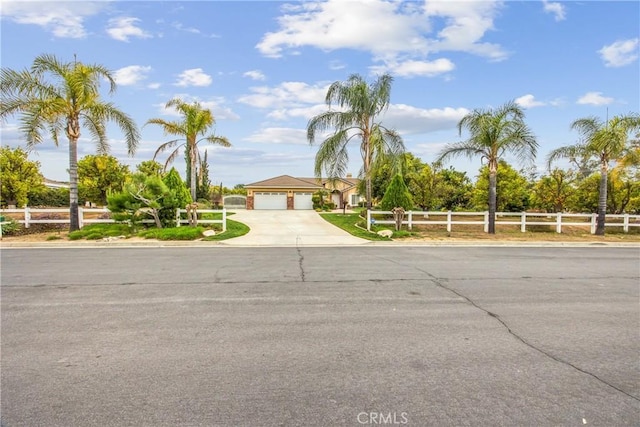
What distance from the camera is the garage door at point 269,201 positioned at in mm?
38656

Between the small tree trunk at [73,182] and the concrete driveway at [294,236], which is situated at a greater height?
the small tree trunk at [73,182]

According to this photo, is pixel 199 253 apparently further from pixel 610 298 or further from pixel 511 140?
pixel 511 140

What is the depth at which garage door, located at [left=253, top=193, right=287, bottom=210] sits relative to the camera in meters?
38.7

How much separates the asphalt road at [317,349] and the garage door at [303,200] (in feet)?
99.1

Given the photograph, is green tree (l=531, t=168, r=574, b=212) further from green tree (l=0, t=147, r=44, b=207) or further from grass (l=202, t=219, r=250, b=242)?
green tree (l=0, t=147, r=44, b=207)

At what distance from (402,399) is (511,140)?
59.6ft

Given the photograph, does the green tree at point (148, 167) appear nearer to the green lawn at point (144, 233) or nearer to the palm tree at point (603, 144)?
the green lawn at point (144, 233)

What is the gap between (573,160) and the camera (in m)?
20.4

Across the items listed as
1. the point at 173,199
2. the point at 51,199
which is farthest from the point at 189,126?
the point at 51,199

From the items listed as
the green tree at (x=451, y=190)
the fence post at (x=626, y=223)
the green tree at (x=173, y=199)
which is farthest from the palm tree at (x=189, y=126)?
the fence post at (x=626, y=223)

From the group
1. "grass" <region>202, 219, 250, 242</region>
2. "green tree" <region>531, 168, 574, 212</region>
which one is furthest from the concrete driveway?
"green tree" <region>531, 168, 574, 212</region>

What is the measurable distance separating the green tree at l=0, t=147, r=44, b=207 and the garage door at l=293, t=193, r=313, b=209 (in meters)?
21.1

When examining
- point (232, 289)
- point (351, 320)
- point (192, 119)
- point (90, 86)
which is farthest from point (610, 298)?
point (192, 119)

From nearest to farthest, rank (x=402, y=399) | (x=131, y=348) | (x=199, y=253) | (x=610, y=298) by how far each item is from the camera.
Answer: (x=402, y=399), (x=131, y=348), (x=610, y=298), (x=199, y=253)
